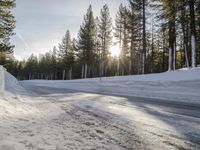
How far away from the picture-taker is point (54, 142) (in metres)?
4.06

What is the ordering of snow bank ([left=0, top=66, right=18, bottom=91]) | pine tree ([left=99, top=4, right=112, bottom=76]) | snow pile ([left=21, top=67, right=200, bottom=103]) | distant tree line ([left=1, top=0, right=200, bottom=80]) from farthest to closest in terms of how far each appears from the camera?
1. pine tree ([left=99, top=4, right=112, bottom=76])
2. distant tree line ([left=1, top=0, right=200, bottom=80])
3. snow pile ([left=21, top=67, right=200, bottom=103])
4. snow bank ([left=0, top=66, right=18, bottom=91])

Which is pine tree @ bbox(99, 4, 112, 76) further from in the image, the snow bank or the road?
the road

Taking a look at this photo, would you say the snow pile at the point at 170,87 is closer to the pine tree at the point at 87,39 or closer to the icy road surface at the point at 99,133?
the icy road surface at the point at 99,133

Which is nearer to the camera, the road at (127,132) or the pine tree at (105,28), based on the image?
the road at (127,132)

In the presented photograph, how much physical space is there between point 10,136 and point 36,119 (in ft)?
5.82

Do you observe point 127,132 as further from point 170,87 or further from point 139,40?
point 139,40

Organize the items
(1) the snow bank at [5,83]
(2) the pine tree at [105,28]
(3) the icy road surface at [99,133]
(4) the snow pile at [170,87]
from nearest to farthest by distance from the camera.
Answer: (3) the icy road surface at [99,133]
(1) the snow bank at [5,83]
(4) the snow pile at [170,87]
(2) the pine tree at [105,28]

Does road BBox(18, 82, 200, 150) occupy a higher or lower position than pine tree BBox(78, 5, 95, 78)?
lower

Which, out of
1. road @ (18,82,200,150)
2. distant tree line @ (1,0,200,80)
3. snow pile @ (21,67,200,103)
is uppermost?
distant tree line @ (1,0,200,80)

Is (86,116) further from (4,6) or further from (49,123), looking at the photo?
(4,6)

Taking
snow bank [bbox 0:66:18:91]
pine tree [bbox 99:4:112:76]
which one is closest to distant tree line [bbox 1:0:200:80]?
pine tree [bbox 99:4:112:76]

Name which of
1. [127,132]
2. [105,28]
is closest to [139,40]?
[105,28]

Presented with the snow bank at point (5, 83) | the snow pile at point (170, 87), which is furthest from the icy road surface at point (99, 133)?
the snow pile at point (170, 87)

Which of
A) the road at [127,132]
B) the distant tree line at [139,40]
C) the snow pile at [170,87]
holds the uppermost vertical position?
the distant tree line at [139,40]
